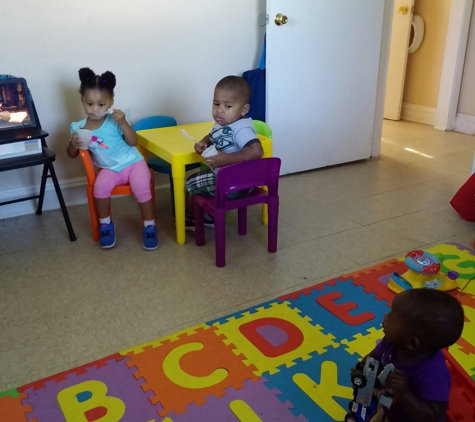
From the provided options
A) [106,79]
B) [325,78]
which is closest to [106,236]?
[106,79]

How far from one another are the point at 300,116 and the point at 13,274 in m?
1.94

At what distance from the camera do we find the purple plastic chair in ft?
6.68

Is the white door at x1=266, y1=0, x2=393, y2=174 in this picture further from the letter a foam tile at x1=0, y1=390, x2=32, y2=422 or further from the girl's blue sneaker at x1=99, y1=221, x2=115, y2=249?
the letter a foam tile at x1=0, y1=390, x2=32, y2=422

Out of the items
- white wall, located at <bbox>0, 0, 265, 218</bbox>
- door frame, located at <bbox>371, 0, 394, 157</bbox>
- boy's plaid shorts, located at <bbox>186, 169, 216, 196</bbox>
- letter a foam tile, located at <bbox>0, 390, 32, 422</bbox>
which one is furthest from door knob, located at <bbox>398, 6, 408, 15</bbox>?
letter a foam tile, located at <bbox>0, 390, 32, 422</bbox>

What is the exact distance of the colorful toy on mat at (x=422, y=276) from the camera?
1.88m

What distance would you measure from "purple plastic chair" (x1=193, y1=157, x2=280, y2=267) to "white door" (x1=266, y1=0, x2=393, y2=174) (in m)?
1.04

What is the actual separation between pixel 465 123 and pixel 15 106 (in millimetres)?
3608

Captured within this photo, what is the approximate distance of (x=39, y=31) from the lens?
2475mm

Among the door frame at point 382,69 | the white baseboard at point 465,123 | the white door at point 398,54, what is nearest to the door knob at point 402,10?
the white door at point 398,54

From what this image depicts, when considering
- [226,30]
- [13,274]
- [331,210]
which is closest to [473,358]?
[331,210]

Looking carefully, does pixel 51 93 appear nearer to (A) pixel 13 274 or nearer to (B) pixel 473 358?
(A) pixel 13 274

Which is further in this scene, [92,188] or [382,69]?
[382,69]

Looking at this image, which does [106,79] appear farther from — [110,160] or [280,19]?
[280,19]

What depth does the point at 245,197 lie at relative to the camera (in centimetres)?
220
